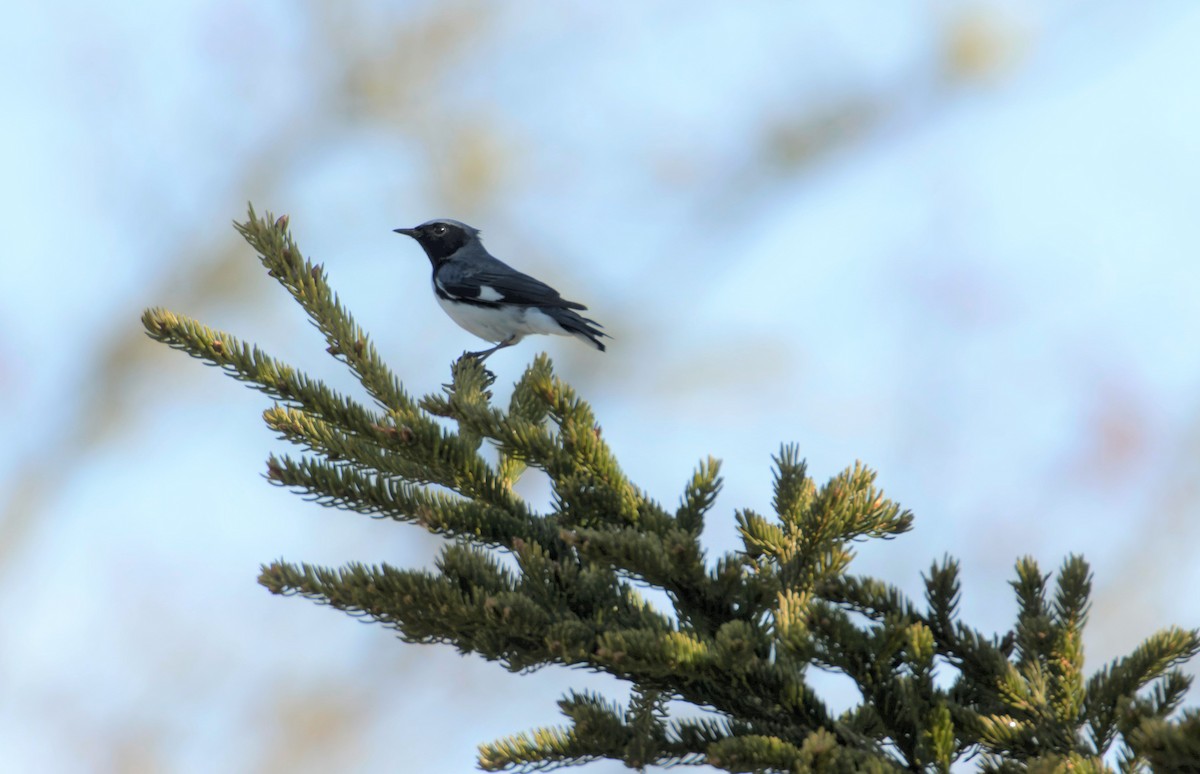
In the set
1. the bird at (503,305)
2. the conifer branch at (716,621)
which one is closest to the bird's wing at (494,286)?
the bird at (503,305)

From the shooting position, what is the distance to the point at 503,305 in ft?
24.7

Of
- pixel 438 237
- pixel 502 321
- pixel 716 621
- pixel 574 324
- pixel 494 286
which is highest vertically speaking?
pixel 438 237

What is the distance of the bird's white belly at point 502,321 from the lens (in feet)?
24.4

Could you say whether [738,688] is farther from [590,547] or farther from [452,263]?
[452,263]

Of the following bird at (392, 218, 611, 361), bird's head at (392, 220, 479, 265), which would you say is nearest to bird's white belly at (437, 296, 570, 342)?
bird at (392, 218, 611, 361)

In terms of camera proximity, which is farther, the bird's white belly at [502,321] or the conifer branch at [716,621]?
the bird's white belly at [502,321]

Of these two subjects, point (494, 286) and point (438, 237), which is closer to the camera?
point (494, 286)

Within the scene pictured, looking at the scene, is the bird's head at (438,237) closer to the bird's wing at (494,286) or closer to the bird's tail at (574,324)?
the bird's wing at (494,286)

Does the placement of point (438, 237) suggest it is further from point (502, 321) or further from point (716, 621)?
point (716, 621)

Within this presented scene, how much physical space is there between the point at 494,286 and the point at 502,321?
285mm

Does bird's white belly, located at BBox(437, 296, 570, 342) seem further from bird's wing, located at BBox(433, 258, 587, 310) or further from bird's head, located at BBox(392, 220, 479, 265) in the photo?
bird's head, located at BBox(392, 220, 479, 265)

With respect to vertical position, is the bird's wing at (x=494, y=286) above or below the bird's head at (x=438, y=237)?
below

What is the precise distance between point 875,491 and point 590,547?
0.74m

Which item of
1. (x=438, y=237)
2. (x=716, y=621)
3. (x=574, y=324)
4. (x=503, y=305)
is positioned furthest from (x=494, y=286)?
(x=716, y=621)
